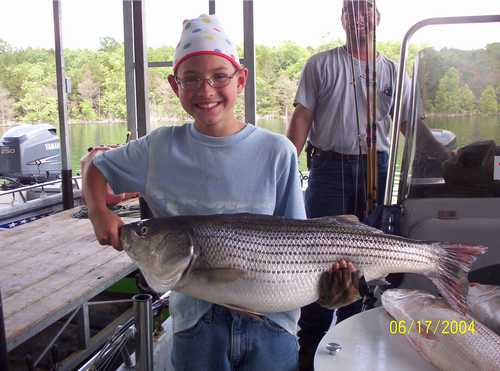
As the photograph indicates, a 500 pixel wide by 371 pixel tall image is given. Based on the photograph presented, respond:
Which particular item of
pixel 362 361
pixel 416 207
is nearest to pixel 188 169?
pixel 362 361

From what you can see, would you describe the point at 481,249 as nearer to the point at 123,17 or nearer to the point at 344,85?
→ the point at 344,85

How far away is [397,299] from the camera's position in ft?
6.72

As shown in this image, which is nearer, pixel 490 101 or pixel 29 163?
pixel 490 101

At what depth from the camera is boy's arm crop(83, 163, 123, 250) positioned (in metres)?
1.69

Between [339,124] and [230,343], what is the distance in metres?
2.08

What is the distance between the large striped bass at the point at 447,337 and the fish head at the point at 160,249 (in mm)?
911

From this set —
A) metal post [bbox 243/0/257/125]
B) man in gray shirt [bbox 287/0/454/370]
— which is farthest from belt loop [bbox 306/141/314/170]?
metal post [bbox 243/0/257/125]

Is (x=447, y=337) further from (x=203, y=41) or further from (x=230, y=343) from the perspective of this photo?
(x=203, y=41)

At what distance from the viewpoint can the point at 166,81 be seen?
5109 mm

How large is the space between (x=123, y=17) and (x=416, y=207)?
14.6ft

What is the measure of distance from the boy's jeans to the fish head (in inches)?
11.2

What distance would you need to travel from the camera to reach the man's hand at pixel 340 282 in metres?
1.70

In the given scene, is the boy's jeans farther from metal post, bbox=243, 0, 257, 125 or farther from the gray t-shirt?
metal post, bbox=243, 0, 257, 125

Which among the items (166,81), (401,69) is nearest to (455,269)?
(401,69)
